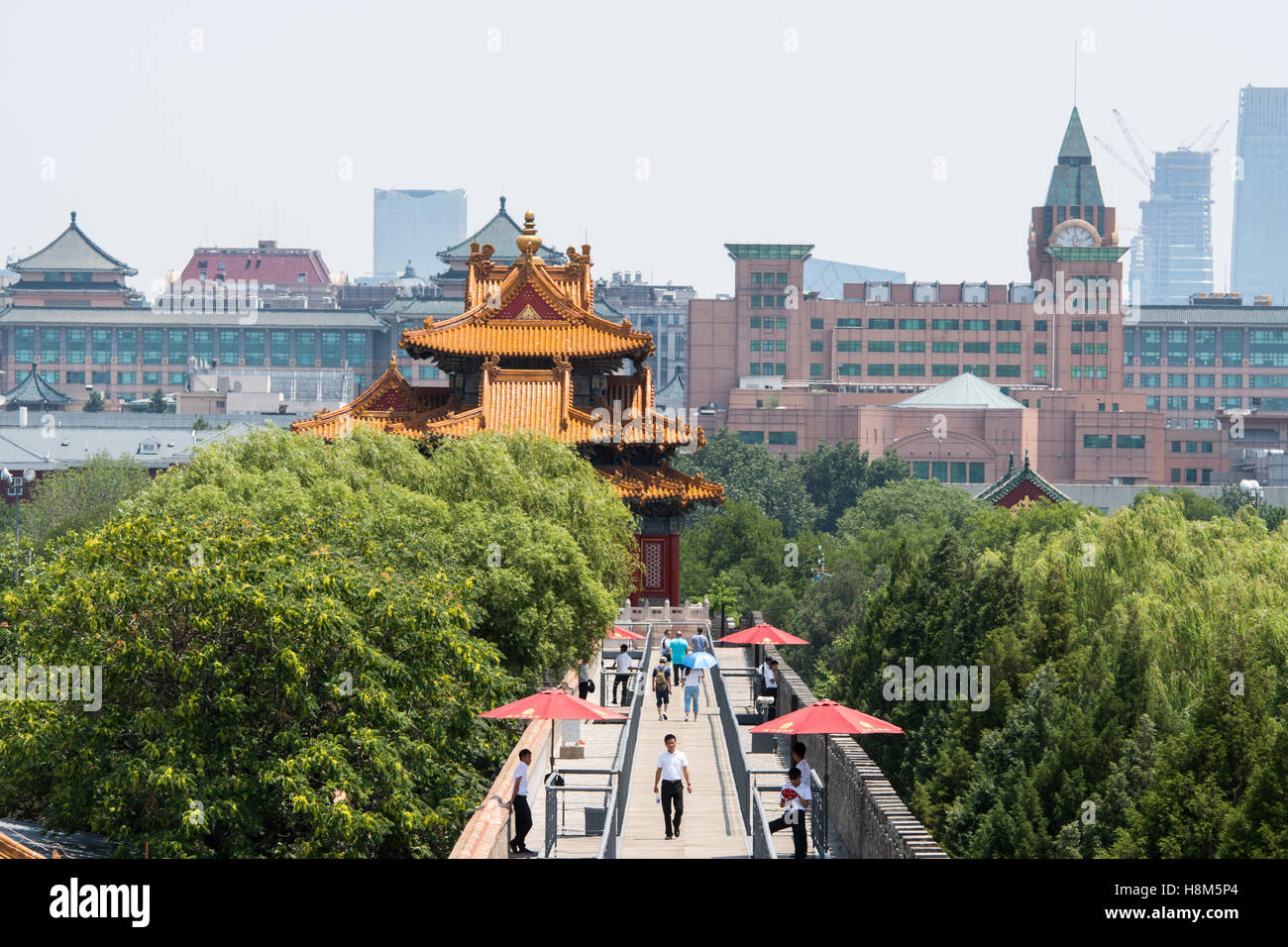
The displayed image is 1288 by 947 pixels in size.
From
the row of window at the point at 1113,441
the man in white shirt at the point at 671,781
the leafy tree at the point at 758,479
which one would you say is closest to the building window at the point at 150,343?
the leafy tree at the point at 758,479

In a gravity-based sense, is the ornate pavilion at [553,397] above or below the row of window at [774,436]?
above

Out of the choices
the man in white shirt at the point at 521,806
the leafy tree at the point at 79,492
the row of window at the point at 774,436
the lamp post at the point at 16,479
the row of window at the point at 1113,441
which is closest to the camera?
the man in white shirt at the point at 521,806

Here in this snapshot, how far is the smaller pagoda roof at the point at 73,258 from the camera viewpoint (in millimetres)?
179500

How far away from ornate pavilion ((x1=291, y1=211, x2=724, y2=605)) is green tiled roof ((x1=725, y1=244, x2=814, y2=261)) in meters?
86.7

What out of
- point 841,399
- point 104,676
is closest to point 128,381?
point 841,399

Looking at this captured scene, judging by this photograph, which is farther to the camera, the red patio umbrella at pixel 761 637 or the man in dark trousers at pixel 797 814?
the red patio umbrella at pixel 761 637

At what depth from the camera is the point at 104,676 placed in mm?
22594

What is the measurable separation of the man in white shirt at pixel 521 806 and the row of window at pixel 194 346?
15097cm

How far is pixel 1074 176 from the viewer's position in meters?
160

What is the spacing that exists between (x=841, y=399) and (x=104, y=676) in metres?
111

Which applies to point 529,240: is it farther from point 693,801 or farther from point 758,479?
point 758,479

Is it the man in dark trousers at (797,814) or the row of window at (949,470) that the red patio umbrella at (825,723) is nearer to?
the man in dark trousers at (797,814)

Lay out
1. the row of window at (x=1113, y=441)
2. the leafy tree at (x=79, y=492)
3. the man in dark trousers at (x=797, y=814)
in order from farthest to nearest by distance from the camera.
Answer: the row of window at (x=1113, y=441) < the leafy tree at (x=79, y=492) < the man in dark trousers at (x=797, y=814)

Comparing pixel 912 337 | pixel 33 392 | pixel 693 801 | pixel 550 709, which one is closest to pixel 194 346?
pixel 33 392
